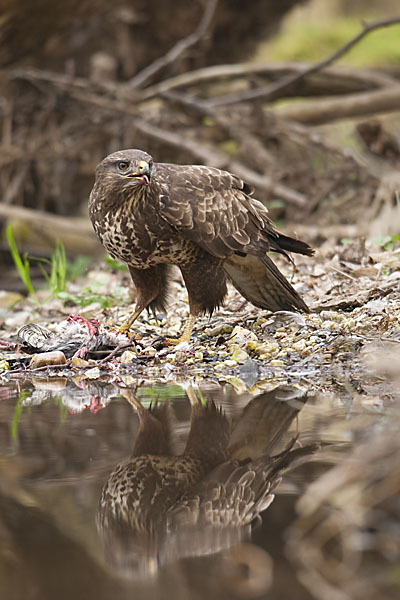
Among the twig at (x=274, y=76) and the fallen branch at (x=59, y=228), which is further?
the twig at (x=274, y=76)

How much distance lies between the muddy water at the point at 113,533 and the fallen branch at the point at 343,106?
7673 millimetres

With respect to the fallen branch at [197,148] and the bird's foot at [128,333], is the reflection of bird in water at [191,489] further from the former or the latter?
the fallen branch at [197,148]

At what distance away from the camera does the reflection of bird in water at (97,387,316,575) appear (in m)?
1.54

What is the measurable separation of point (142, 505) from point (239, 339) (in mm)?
2118

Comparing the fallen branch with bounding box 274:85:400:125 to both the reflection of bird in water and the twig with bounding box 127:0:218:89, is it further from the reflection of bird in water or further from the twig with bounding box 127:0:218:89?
the reflection of bird in water

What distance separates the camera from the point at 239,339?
383 cm

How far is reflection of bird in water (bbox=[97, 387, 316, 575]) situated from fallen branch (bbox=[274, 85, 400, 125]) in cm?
793

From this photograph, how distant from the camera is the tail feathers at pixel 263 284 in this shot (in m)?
4.12

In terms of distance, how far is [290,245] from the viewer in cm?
426

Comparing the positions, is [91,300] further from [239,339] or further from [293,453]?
[293,453]

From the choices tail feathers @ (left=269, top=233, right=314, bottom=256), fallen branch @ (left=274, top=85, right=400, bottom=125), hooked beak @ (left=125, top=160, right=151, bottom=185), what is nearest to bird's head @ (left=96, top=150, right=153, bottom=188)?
hooked beak @ (left=125, top=160, right=151, bottom=185)

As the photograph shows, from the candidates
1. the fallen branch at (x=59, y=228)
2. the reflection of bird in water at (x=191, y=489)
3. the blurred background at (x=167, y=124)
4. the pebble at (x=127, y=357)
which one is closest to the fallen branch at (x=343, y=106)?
the blurred background at (x=167, y=124)

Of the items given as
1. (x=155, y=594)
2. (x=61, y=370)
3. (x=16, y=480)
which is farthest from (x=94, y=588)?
(x=61, y=370)

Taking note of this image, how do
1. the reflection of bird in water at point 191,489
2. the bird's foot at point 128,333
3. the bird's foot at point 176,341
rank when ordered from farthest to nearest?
the bird's foot at point 128,333, the bird's foot at point 176,341, the reflection of bird in water at point 191,489
